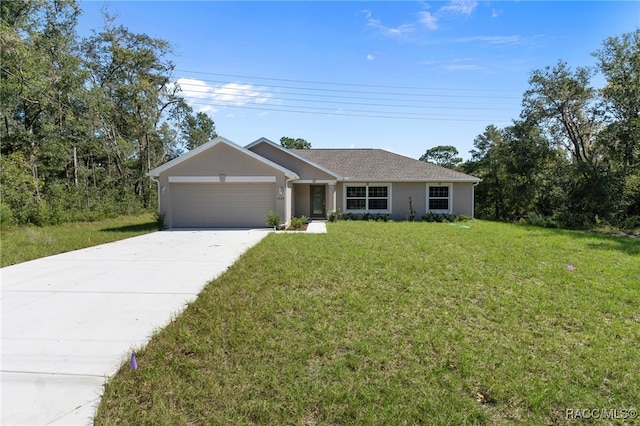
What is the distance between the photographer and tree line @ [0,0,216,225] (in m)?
17.0

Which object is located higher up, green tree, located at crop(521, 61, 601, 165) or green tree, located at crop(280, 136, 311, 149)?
green tree, located at crop(280, 136, 311, 149)

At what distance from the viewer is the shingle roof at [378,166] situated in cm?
1792

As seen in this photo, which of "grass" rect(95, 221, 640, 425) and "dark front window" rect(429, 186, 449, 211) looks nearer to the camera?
"grass" rect(95, 221, 640, 425)

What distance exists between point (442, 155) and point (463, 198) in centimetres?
3438

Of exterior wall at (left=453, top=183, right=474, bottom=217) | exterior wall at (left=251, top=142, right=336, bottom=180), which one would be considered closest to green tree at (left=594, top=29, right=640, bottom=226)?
exterior wall at (left=453, top=183, right=474, bottom=217)

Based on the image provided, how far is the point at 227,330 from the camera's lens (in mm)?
3881

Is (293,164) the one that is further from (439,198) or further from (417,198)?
(439,198)

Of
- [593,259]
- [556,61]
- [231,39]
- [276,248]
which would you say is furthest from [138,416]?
[556,61]

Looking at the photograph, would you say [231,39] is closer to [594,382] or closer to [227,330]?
[227,330]

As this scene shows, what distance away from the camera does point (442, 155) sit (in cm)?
4975

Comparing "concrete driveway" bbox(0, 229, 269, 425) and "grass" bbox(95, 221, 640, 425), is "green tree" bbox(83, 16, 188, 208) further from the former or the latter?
"grass" bbox(95, 221, 640, 425)

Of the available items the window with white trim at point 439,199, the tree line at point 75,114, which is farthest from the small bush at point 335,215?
the tree line at point 75,114

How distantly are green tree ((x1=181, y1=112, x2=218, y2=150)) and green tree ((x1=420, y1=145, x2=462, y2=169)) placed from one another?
3260 centimetres

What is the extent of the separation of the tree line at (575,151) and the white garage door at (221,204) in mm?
15198
